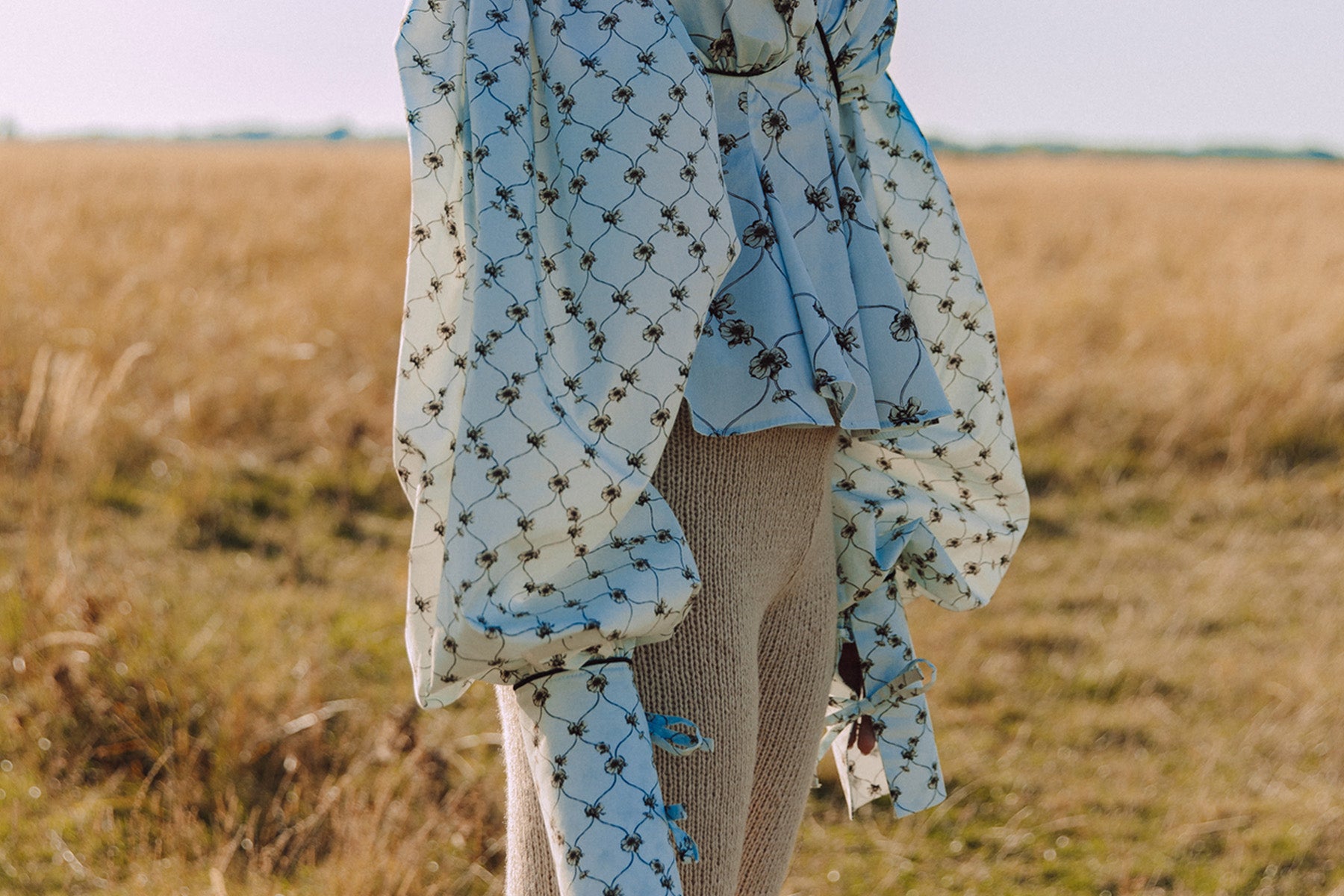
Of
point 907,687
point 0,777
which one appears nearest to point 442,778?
point 0,777

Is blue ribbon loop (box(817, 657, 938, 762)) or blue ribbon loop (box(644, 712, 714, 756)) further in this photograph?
blue ribbon loop (box(817, 657, 938, 762))

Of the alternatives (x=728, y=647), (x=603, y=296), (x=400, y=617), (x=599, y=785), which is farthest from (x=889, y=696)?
(x=400, y=617)

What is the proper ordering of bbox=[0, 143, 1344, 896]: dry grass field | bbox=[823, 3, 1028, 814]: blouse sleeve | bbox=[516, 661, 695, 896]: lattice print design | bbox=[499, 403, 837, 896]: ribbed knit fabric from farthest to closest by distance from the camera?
bbox=[0, 143, 1344, 896]: dry grass field < bbox=[823, 3, 1028, 814]: blouse sleeve < bbox=[499, 403, 837, 896]: ribbed knit fabric < bbox=[516, 661, 695, 896]: lattice print design

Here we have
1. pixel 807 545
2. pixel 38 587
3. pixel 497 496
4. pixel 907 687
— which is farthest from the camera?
pixel 38 587

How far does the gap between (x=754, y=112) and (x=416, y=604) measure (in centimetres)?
66

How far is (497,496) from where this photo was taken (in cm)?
104

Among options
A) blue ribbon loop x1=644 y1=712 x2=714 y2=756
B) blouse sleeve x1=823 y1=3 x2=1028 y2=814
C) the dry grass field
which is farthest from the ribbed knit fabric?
the dry grass field

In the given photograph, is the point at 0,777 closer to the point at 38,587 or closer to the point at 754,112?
the point at 38,587

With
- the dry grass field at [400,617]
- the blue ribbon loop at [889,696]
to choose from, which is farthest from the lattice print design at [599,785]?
the dry grass field at [400,617]

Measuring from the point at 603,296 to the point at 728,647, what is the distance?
0.39 m

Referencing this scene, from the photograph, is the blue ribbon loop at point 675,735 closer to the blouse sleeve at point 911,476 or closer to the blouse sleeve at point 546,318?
the blouse sleeve at point 546,318

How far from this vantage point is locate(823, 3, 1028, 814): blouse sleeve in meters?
1.46

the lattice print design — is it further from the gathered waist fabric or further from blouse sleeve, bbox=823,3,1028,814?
blouse sleeve, bbox=823,3,1028,814

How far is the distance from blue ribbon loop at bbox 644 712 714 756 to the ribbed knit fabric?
13mm
